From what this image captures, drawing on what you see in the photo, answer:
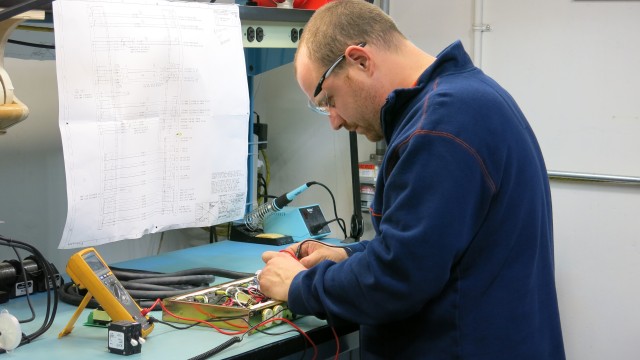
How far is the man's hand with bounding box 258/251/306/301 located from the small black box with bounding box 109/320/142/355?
0.28 meters

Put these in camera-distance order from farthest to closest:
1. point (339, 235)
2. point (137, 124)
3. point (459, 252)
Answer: point (339, 235) < point (137, 124) < point (459, 252)

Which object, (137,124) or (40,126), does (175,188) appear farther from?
(40,126)

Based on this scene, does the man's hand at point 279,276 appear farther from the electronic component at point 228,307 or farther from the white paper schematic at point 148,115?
the white paper schematic at point 148,115

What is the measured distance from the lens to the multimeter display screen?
142 cm

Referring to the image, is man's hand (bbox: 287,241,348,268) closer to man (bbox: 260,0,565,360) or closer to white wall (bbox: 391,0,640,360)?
man (bbox: 260,0,565,360)

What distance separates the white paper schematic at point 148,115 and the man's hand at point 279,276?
396 mm

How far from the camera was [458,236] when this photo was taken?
1.12 m

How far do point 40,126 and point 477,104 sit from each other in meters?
1.55

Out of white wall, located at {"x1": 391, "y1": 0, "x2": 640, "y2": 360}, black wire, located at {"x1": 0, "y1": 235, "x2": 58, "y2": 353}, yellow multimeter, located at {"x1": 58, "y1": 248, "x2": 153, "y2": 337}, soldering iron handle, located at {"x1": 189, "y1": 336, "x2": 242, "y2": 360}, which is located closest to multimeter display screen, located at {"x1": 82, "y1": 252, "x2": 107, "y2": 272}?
yellow multimeter, located at {"x1": 58, "y1": 248, "x2": 153, "y2": 337}

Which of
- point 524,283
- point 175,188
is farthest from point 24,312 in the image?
point 524,283

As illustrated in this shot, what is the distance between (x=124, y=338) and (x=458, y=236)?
2.01 feet

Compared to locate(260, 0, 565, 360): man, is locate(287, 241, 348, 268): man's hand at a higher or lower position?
lower

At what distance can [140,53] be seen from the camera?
67.3 inches

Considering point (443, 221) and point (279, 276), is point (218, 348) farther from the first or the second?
point (443, 221)
